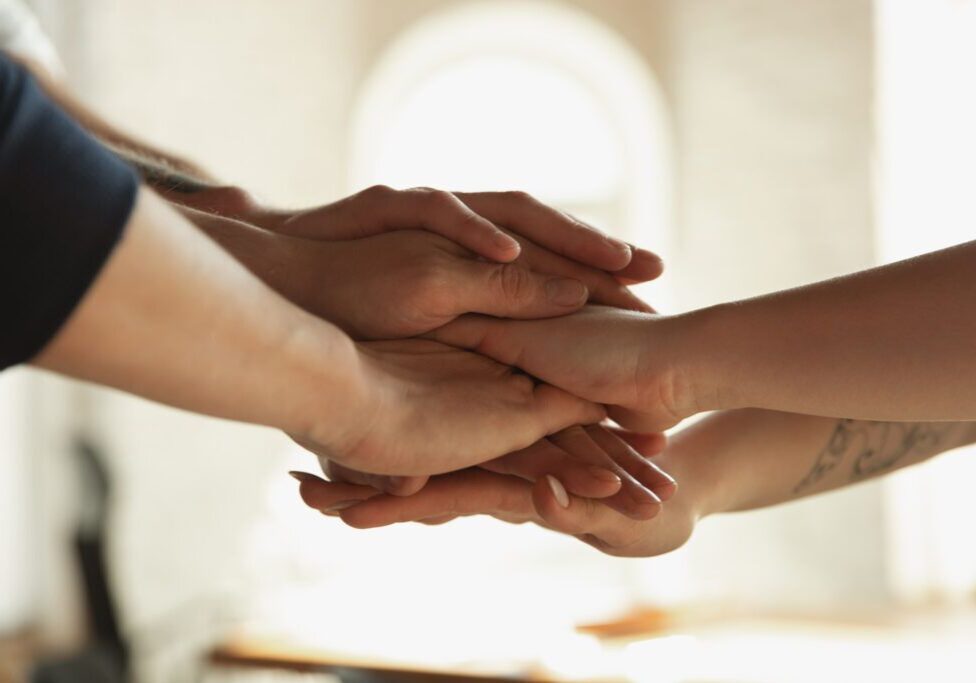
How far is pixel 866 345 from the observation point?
100cm

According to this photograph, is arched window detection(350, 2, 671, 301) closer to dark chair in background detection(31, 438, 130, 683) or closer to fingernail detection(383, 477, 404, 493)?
dark chair in background detection(31, 438, 130, 683)

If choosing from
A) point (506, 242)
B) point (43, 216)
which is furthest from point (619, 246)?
point (43, 216)

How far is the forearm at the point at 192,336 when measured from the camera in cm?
64

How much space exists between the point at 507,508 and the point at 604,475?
0.14 metres

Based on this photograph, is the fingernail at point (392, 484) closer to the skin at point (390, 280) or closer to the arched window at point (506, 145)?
the skin at point (390, 280)

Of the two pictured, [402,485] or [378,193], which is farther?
[378,193]

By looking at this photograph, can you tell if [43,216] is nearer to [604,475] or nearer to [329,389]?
[329,389]

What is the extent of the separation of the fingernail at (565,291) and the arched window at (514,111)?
3368 millimetres

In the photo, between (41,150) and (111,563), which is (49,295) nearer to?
(41,150)

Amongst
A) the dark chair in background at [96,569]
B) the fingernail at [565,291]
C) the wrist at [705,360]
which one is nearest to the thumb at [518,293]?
the fingernail at [565,291]

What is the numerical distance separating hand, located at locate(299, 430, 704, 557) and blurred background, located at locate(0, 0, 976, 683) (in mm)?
2332

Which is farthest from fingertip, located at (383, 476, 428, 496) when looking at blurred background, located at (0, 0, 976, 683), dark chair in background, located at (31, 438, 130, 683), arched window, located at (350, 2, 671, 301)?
arched window, located at (350, 2, 671, 301)

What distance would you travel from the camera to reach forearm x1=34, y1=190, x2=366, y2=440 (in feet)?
2.09

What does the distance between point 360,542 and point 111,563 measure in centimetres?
93
